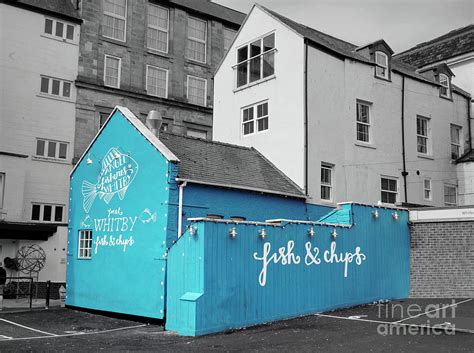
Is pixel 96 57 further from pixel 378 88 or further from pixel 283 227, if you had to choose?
pixel 283 227

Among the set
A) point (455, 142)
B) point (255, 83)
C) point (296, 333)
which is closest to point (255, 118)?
point (255, 83)

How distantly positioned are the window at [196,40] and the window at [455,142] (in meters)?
18.3

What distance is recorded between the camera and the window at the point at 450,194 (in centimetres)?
2645

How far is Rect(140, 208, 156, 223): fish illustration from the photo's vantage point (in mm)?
16500

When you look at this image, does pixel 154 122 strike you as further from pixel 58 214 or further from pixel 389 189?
pixel 58 214

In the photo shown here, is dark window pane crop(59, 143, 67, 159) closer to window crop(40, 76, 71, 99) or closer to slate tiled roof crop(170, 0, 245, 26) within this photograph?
window crop(40, 76, 71, 99)

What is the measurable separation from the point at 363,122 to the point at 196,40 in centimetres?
1879

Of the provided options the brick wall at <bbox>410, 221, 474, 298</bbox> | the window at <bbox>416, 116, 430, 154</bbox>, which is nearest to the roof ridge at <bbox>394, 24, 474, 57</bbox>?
the window at <bbox>416, 116, 430, 154</bbox>

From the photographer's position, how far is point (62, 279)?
26.9 meters

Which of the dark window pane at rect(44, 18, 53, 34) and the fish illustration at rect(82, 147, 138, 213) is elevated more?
the dark window pane at rect(44, 18, 53, 34)

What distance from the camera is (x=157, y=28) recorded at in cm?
3684

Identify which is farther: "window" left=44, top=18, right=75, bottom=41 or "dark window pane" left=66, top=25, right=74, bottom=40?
"dark window pane" left=66, top=25, right=74, bottom=40

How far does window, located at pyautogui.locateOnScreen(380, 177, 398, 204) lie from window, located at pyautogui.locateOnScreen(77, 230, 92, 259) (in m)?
12.2

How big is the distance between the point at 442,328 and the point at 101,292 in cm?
1058
